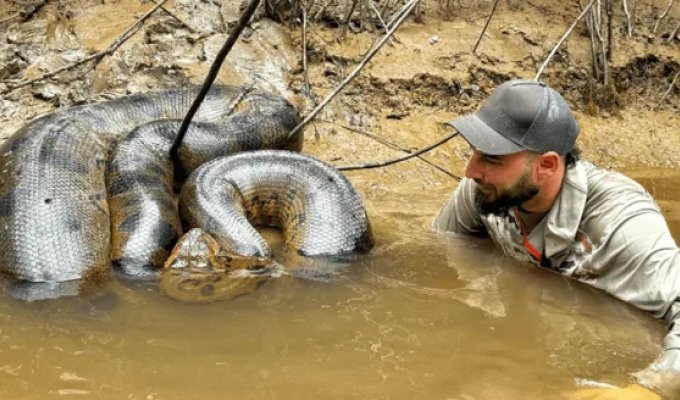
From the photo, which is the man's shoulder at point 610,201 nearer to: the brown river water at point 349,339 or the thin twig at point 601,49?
the brown river water at point 349,339

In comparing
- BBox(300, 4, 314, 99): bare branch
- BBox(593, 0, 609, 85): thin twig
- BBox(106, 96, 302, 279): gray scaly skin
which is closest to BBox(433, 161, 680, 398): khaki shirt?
BBox(106, 96, 302, 279): gray scaly skin

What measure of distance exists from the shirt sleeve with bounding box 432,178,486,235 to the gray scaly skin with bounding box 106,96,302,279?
182 centimetres

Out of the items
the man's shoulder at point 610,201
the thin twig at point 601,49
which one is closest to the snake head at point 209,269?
the man's shoulder at point 610,201

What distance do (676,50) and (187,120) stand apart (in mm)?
6164

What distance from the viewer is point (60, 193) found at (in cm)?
539

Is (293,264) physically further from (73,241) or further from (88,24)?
(88,24)

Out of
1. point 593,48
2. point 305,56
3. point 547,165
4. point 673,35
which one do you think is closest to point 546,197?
point 547,165

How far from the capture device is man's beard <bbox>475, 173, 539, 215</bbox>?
423 centimetres

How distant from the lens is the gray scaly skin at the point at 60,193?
194 inches

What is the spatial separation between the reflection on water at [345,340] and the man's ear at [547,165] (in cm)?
79

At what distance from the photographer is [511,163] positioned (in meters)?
4.18

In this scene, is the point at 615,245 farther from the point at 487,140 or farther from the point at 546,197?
the point at 487,140

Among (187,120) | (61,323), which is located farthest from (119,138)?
(61,323)

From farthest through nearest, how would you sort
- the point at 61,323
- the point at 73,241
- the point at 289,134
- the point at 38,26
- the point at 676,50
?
1. the point at 676,50
2. the point at 38,26
3. the point at 289,134
4. the point at 73,241
5. the point at 61,323
